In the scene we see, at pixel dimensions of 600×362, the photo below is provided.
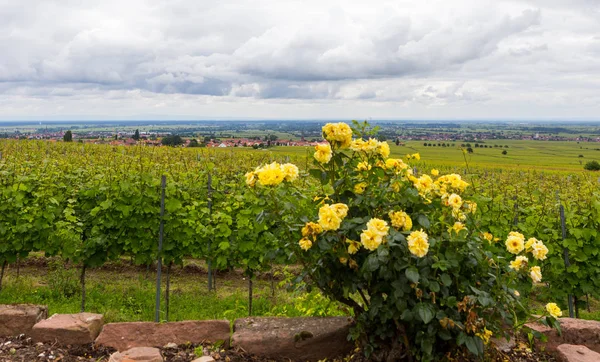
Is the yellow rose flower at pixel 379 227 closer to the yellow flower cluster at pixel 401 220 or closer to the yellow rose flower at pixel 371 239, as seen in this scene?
the yellow rose flower at pixel 371 239

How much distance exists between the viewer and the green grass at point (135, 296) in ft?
24.5

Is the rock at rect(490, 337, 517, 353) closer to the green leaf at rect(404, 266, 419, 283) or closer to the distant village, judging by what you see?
the green leaf at rect(404, 266, 419, 283)

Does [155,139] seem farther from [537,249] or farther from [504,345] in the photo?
[537,249]

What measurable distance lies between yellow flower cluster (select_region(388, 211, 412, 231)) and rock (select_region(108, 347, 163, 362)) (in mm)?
2109

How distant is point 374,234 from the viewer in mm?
3066

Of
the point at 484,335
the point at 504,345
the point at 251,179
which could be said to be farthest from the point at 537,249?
the point at 251,179

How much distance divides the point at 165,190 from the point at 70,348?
3.29 m

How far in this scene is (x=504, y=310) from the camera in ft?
11.3

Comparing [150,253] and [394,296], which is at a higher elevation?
[394,296]

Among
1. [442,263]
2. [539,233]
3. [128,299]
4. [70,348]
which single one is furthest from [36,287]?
[539,233]

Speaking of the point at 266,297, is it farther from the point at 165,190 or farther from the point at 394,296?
the point at 394,296

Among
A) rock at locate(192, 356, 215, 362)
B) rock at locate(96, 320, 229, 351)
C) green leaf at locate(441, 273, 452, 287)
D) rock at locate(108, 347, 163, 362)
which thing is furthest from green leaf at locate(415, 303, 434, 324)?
→ rock at locate(108, 347, 163, 362)

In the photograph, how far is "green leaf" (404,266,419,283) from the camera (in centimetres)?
301

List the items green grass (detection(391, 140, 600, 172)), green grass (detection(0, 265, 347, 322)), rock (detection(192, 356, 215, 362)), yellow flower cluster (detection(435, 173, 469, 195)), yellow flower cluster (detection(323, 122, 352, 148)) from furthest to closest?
green grass (detection(391, 140, 600, 172)) → green grass (detection(0, 265, 347, 322)) → rock (detection(192, 356, 215, 362)) → yellow flower cluster (detection(435, 173, 469, 195)) → yellow flower cluster (detection(323, 122, 352, 148))
